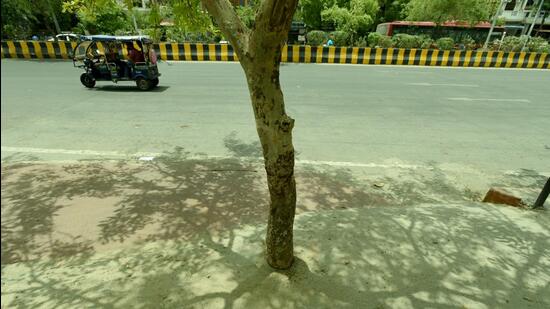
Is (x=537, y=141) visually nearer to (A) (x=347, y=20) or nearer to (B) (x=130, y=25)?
(A) (x=347, y=20)

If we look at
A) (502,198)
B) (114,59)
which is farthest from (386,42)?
(502,198)

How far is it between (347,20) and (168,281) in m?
22.6

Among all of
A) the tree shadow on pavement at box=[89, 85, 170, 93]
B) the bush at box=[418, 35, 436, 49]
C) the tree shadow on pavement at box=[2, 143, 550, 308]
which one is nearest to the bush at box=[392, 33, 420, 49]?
the bush at box=[418, 35, 436, 49]

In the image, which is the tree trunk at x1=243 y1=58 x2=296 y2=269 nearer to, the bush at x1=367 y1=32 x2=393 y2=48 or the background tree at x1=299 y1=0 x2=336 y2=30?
the bush at x1=367 y1=32 x2=393 y2=48

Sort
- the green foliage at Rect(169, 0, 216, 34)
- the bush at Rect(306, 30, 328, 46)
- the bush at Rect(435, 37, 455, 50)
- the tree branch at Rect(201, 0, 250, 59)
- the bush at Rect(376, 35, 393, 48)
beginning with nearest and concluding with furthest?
the tree branch at Rect(201, 0, 250, 59) → the green foliage at Rect(169, 0, 216, 34) → the bush at Rect(435, 37, 455, 50) → the bush at Rect(306, 30, 328, 46) → the bush at Rect(376, 35, 393, 48)

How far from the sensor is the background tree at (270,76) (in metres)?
2.03

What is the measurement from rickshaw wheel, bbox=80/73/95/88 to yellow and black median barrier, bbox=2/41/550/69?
6.98 meters

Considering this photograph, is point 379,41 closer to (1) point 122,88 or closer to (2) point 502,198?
(1) point 122,88

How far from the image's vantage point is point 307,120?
7746 mm

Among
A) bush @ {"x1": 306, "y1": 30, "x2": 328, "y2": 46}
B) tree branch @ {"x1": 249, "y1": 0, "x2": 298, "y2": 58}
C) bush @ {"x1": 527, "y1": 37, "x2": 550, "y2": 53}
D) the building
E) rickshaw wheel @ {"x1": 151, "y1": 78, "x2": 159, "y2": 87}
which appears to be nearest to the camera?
tree branch @ {"x1": 249, "y1": 0, "x2": 298, "y2": 58}

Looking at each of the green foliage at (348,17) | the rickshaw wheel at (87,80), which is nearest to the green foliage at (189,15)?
the rickshaw wheel at (87,80)

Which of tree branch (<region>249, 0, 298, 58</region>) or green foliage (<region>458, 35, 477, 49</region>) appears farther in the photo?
green foliage (<region>458, 35, 477, 49</region>)

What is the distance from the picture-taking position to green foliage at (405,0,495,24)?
2203 cm

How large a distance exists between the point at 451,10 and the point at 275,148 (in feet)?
83.6
